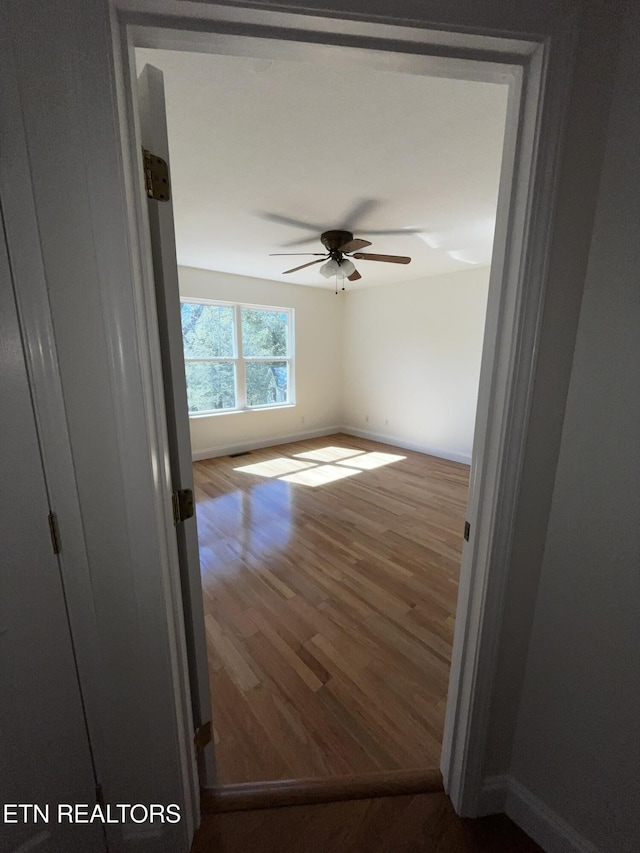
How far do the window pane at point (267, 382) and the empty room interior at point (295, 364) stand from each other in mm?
34

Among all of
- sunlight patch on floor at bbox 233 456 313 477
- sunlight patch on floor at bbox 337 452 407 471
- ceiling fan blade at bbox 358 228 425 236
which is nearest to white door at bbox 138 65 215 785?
ceiling fan blade at bbox 358 228 425 236

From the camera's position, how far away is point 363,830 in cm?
102

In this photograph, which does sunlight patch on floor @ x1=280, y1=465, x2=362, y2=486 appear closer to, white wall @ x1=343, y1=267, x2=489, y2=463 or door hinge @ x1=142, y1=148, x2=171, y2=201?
white wall @ x1=343, y1=267, x2=489, y2=463

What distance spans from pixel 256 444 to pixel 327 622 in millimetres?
3545

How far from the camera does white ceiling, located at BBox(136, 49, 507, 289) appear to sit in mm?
1266

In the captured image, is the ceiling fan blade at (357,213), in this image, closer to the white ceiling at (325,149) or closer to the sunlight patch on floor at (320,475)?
the white ceiling at (325,149)

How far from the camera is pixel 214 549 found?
8.41ft

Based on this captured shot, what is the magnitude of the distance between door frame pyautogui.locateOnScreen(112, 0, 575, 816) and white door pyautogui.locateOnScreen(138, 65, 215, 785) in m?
0.06

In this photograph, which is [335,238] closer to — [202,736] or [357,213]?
[357,213]

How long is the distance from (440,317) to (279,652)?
4.39 metres

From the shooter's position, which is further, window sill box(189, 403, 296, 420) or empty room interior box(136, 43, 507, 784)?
window sill box(189, 403, 296, 420)

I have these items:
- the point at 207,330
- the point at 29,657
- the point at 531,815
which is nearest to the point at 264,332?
the point at 207,330

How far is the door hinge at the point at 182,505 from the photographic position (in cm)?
88

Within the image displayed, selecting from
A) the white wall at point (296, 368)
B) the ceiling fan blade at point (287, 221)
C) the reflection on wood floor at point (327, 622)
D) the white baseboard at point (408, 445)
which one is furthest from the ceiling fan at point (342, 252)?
the white baseboard at point (408, 445)
